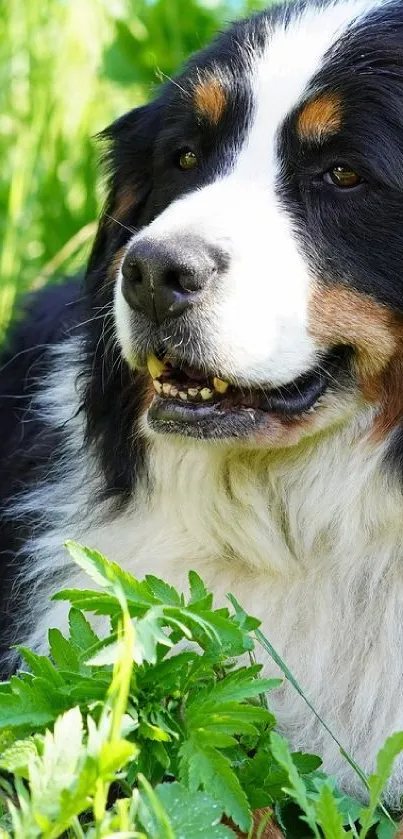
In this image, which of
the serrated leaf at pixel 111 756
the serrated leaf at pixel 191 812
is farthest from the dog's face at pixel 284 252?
the serrated leaf at pixel 111 756

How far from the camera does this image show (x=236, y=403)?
2.86 m

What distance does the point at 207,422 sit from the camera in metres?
2.81

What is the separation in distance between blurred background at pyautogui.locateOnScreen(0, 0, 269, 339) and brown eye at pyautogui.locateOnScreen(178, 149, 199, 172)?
2.38m

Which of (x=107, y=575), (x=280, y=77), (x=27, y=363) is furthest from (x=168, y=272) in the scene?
(x=27, y=363)

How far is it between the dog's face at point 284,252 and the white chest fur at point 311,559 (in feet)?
0.64

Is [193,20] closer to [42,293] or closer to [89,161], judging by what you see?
[89,161]

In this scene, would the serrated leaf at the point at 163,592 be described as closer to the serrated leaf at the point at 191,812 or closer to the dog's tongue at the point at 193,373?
the serrated leaf at the point at 191,812

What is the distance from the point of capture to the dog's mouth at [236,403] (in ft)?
9.25

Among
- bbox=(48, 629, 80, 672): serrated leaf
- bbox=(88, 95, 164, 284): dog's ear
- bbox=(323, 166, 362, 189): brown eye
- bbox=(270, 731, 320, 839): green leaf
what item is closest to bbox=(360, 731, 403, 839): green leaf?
bbox=(270, 731, 320, 839): green leaf

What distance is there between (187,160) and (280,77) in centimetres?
37

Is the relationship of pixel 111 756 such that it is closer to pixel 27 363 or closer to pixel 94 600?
pixel 94 600

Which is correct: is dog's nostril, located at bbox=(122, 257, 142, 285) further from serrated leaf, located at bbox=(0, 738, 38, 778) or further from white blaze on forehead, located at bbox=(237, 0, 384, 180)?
serrated leaf, located at bbox=(0, 738, 38, 778)

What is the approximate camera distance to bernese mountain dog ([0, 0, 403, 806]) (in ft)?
8.95

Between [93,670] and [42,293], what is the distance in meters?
2.73
